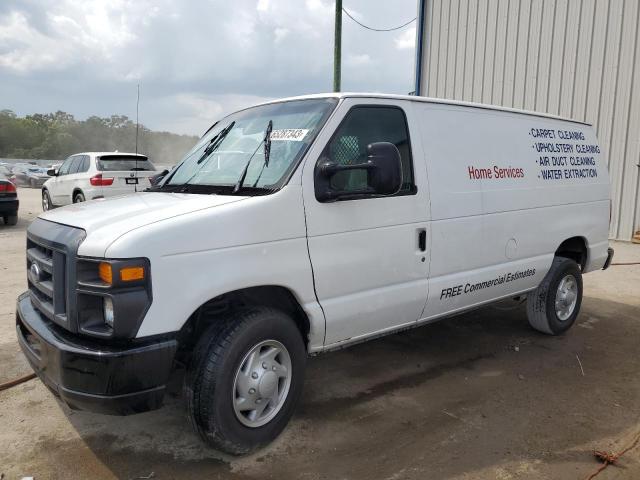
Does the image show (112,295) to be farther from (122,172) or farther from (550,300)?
(122,172)

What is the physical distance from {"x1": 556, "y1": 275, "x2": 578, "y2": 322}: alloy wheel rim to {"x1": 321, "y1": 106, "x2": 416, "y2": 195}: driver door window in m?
2.57

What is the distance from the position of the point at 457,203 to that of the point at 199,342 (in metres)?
2.19

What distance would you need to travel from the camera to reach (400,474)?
9.98 feet

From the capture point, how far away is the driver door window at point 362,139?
137 inches

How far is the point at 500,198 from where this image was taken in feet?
14.8

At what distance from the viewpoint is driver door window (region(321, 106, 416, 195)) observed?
3475 mm

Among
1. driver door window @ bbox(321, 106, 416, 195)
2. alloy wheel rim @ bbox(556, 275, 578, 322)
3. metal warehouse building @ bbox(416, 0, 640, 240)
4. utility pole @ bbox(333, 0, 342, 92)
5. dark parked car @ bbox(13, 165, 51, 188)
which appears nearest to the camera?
driver door window @ bbox(321, 106, 416, 195)

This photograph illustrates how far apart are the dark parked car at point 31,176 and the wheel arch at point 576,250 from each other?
2973 centimetres

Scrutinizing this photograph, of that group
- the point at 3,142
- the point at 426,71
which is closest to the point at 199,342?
the point at 426,71

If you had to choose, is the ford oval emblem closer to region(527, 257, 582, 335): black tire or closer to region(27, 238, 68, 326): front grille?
region(27, 238, 68, 326): front grille

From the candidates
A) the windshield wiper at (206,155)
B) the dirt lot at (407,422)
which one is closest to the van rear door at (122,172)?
the dirt lot at (407,422)

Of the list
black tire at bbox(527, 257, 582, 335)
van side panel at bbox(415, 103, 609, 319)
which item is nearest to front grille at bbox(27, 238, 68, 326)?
van side panel at bbox(415, 103, 609, 319)

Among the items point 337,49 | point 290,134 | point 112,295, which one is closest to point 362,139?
point 290,134

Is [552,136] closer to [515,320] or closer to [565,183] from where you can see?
[565,183]
